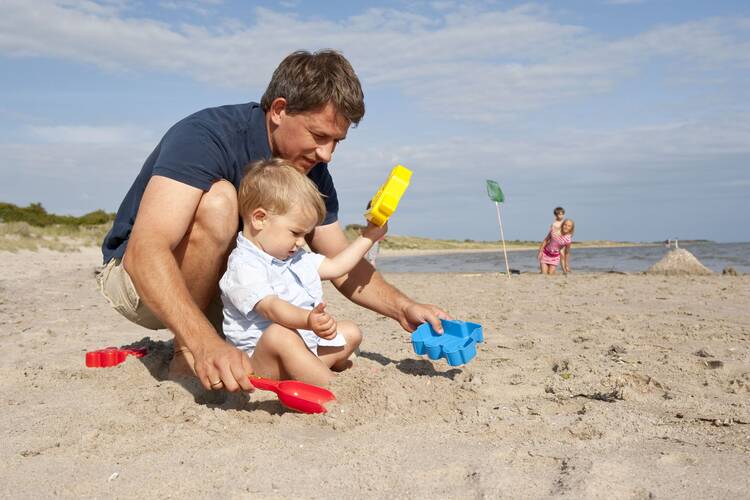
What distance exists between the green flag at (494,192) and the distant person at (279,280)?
9045mm

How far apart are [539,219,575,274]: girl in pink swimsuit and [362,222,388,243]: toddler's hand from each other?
9.23 meters

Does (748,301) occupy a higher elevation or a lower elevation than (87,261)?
higher

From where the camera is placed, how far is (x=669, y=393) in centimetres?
255

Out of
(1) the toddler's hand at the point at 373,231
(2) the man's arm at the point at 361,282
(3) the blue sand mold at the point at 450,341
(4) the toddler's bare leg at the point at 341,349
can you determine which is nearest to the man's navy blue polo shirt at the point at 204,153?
(2) the man's arm at the point at 361,282

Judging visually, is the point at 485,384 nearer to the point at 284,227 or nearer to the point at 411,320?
the point at 411,320

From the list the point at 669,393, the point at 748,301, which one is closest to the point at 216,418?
the point at 669,393

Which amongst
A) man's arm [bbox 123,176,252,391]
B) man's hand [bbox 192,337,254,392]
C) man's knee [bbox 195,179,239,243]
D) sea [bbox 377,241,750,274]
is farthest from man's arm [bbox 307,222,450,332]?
sea [bbox 377,241,750,274]

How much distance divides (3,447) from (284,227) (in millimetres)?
1235

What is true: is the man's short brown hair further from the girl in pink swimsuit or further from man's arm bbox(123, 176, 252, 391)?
the girl in pink swimsuit

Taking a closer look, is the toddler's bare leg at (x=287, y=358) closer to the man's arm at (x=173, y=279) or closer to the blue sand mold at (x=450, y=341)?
the man's arm at (x=173, y=279)

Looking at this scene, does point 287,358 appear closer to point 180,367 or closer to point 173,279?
point 173,279

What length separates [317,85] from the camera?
280 centimetres

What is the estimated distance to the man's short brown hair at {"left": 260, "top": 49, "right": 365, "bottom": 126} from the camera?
2811mm

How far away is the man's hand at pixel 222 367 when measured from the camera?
2.18 meters
